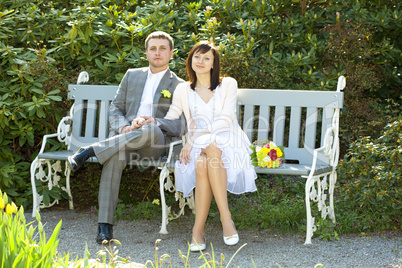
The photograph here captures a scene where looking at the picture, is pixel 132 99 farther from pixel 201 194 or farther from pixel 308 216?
pixel 308 216

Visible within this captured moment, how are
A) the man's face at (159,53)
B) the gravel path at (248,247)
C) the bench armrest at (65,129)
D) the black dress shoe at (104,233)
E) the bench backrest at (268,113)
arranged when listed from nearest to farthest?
1. the gravel path at (248,247)
2. the black dress shoe at (104,233)
3. the bench backrest at (268,113)
4. the man's face at (159,53)
5. the bench armrest at (65,129)

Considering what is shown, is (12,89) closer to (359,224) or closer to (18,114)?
(18,114)

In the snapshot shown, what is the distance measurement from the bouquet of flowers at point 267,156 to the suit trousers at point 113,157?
84 centimetres

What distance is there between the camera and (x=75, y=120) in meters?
5.27

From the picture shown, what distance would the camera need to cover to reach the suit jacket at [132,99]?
15.7 ft

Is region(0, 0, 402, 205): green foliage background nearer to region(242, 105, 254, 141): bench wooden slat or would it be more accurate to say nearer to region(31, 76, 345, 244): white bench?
region(31, 76, 345, 244): white bench

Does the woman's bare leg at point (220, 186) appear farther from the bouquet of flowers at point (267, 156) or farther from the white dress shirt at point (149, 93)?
the white dress shirt at point (149, 93)

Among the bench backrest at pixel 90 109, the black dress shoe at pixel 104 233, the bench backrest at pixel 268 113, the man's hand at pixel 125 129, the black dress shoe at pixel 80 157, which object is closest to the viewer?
the black dress shoe at pixel 104 233

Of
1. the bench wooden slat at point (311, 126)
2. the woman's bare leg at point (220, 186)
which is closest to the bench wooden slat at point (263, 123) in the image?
the bench wooden slat at point (311, 126)

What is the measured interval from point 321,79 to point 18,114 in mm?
3140

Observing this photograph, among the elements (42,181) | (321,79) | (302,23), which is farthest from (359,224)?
(42,181)

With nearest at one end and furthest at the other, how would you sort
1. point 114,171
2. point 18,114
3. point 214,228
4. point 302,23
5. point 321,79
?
1. point 114,171
2. point 214,228
3. point 18,114
4. point 321,79
5. point 302,23

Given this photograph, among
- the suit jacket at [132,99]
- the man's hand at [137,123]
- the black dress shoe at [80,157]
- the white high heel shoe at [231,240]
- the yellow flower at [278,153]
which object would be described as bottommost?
the white high heel shoe at [231,240]

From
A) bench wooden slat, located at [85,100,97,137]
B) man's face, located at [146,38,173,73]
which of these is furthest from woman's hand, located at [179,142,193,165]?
bench wooden slat, located at [85,100,97,137]
